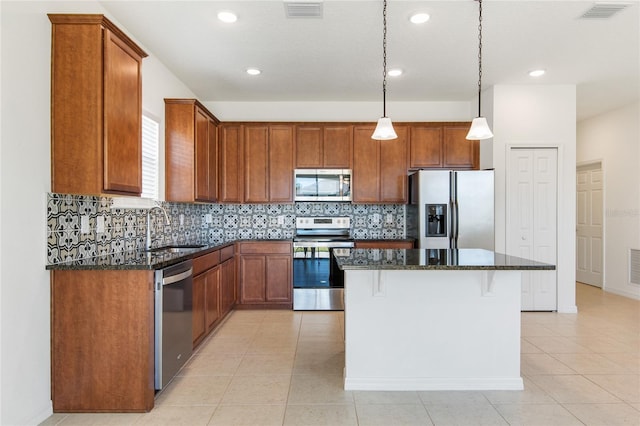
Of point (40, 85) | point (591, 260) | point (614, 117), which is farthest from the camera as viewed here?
point (591, 260)

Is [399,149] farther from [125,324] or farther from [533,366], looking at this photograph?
[125,324]

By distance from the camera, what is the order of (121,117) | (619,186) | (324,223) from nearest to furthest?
1. (121,117)
2. (324,223)
3. (619,186)

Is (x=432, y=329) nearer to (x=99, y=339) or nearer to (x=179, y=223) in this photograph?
(x=99, y=339)

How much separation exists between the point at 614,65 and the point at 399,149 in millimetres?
2474

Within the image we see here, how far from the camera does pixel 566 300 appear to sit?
472 cm

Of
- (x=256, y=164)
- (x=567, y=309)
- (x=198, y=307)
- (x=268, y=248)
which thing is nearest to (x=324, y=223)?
(x=268, y=248)

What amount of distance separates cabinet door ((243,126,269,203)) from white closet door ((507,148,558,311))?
10.4 feet

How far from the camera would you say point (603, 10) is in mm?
2908

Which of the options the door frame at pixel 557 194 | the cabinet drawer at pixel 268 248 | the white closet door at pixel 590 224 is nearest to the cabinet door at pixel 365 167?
A: the cabinet drawer at pixel 268 248

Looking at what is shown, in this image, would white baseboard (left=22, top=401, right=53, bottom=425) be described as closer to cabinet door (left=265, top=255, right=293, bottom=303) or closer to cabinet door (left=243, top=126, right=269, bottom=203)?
cabinet door (left=265, top=255, right=293, bottom=303)

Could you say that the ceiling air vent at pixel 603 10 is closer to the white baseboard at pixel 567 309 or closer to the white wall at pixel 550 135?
the white wall at pixel 550 135

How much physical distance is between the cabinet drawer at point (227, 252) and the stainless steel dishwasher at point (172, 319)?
3.65ft

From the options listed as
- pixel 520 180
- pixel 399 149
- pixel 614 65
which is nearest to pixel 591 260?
pixel 520 180

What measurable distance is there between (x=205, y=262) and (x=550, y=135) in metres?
4.45
